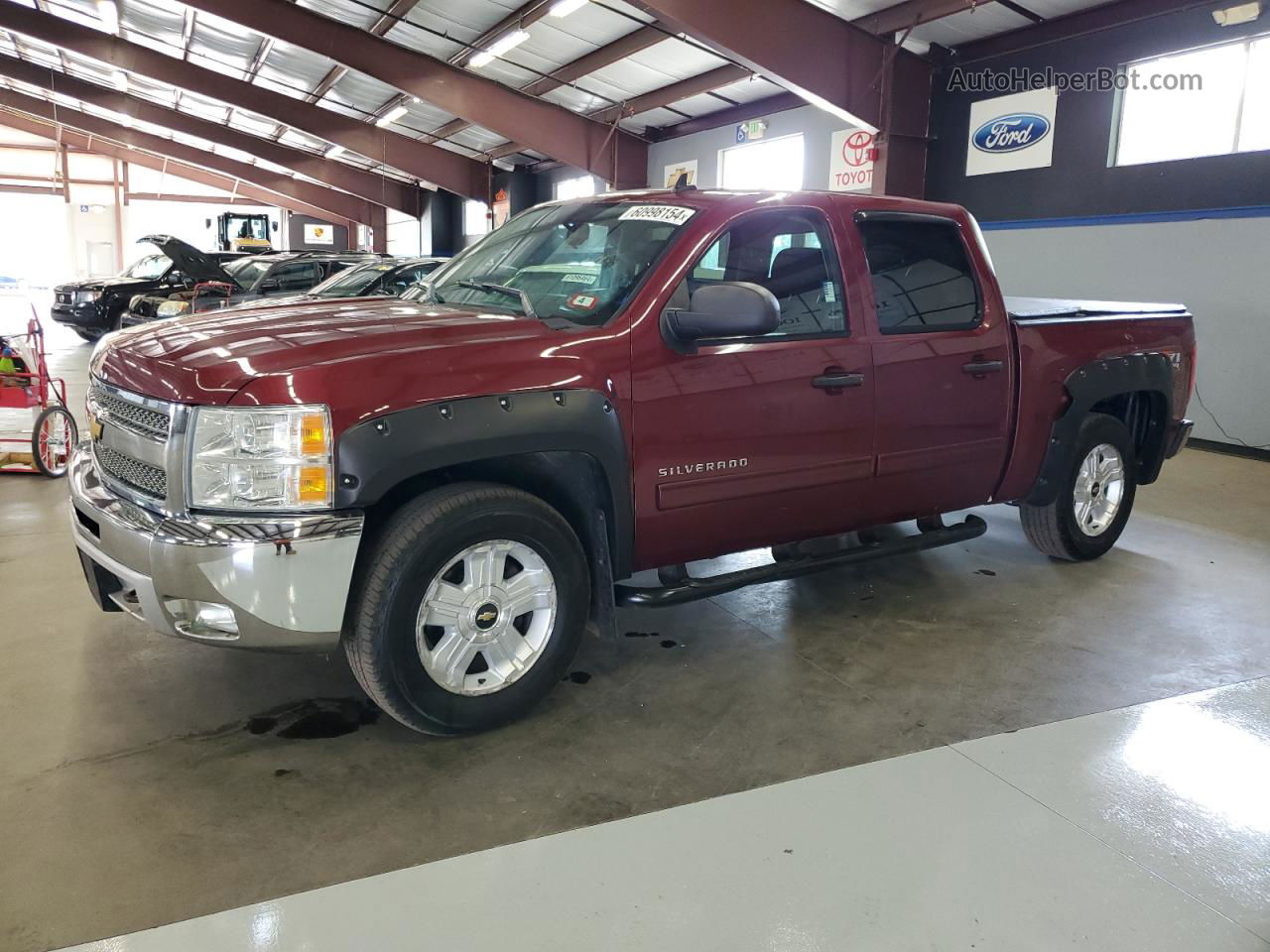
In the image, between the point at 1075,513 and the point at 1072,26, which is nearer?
the point at 1075,513

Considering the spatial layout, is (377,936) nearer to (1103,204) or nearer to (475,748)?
(475,748)

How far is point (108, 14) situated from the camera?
1759 cm

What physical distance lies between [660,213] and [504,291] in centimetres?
65

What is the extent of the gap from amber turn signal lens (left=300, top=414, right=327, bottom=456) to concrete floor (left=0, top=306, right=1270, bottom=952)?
3.24ft

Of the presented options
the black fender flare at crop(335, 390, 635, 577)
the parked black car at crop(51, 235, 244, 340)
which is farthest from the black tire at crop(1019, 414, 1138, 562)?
the parked black car at crop(51, 235, 244, 340)

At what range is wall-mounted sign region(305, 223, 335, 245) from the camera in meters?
36.0

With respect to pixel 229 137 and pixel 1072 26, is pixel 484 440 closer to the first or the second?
pixel 1072 26

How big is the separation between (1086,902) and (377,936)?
66.8 inches

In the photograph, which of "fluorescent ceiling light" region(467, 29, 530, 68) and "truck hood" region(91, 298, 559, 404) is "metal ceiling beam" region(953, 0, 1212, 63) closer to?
"fluorescent ceiling light" region(467, 29, 530, 68)

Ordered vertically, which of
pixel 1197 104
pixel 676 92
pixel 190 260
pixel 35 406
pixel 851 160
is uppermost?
pixel 676 92

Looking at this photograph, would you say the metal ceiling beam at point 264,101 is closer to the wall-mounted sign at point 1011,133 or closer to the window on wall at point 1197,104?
the wall-mounted sign at point 1011,133

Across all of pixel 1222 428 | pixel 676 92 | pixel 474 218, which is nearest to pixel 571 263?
pixel 1222 428

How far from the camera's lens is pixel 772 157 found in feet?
50.5

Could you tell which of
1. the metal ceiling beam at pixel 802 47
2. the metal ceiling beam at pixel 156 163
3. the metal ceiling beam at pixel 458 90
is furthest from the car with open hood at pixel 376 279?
the metal ceiling beam at pixel 156 163
